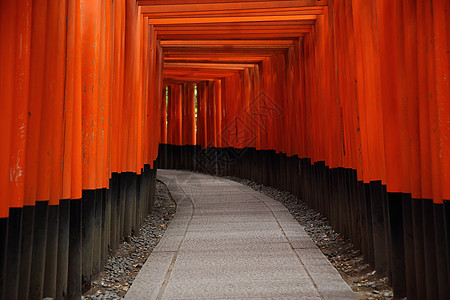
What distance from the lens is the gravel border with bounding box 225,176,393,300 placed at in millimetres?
3850

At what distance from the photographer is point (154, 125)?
8.80m

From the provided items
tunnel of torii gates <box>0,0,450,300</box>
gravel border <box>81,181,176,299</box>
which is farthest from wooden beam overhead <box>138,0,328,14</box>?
gravel border <box>81,181,176,299</box>

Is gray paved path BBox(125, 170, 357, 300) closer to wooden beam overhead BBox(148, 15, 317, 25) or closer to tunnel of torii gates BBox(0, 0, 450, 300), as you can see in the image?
tunnel of torii gates BBox(0, 0, 450, 300)

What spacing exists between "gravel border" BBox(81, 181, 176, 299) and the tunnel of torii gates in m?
0.15

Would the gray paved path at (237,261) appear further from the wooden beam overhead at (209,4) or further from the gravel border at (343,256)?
the wooden beam overhead at (209,4)

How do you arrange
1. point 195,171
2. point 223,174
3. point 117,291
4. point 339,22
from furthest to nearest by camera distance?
point 195,171 < point 223,174 < point 339,22 < point 117,291

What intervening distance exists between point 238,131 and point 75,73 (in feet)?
33.3

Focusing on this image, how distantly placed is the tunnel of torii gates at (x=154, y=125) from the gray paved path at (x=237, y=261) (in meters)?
0.55

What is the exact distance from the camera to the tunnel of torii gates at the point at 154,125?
112 inches

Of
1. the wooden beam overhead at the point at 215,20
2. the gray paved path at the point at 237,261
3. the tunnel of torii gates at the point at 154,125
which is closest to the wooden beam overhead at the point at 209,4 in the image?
the tunnel of torii gates at the point at 154,125

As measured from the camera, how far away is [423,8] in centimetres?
306

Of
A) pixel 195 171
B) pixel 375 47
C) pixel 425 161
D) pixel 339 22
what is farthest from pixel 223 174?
pixel 425 161

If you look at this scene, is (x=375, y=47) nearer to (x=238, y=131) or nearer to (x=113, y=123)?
(x=113, y=123)

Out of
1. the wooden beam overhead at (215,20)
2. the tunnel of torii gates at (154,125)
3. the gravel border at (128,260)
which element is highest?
the wooden beam overhead at (215,20)
